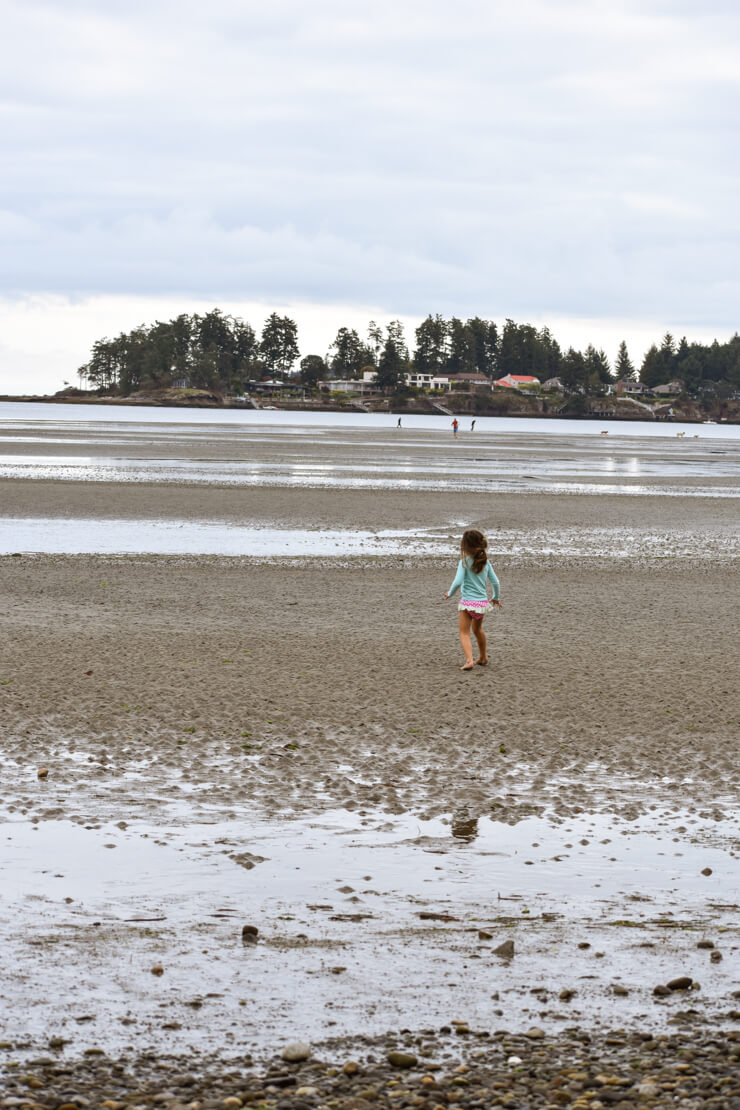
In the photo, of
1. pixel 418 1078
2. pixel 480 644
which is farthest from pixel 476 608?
pixel 418 1078

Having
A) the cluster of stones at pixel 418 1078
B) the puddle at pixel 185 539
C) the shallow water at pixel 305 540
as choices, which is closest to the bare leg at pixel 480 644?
the cluster of stones at pixel 418 1078

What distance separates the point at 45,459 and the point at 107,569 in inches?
1209

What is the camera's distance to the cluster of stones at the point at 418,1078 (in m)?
4.32

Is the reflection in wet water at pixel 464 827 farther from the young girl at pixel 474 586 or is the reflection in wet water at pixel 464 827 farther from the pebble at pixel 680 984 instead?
the young girl at pixel 474 586

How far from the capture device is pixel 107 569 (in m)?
19.0

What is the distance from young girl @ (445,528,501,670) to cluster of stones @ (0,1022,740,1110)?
7742mm

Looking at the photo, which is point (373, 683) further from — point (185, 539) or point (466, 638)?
point (185, 539)

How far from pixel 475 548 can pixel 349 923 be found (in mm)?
6995

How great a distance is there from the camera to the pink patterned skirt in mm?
12578

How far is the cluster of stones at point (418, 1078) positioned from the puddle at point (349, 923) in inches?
7.6

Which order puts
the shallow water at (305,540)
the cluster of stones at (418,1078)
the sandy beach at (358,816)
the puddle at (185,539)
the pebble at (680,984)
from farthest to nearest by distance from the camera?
the shallow water at (305,540) → the puddle at (185,539) → the pebble at (680,984) → the sandy beach at (358,816) → the cluster of stones at (418,1078)

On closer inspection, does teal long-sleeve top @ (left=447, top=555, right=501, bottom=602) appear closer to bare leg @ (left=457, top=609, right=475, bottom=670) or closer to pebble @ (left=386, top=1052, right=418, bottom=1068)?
bare leg @ (left=457, top=609, right=475, bottom=670)

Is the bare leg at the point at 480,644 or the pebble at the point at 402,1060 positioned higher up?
the bare leg at the point at 480,644

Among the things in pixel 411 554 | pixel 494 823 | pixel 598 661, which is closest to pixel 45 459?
pixel 411 554
